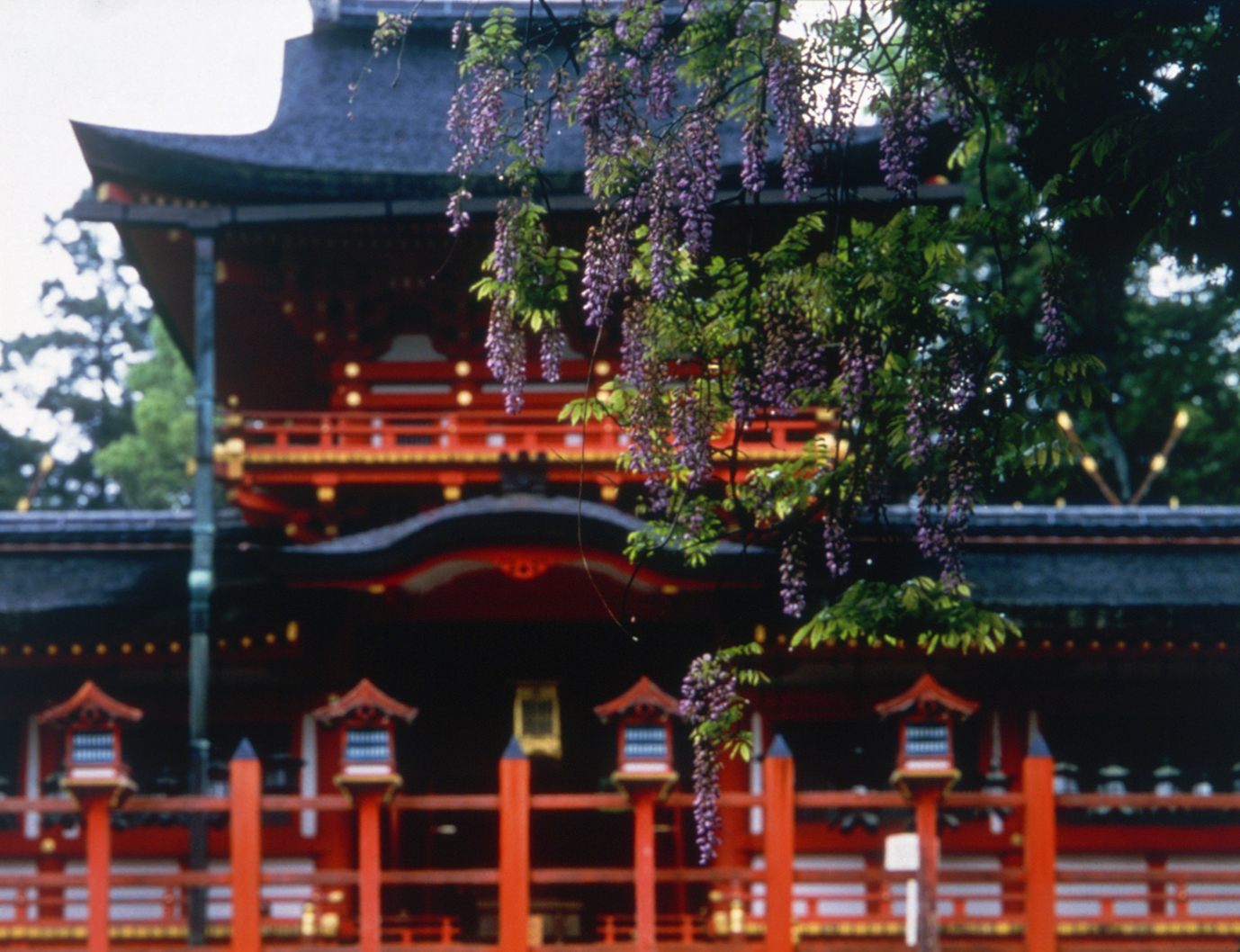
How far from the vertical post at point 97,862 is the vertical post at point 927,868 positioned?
17.5ft

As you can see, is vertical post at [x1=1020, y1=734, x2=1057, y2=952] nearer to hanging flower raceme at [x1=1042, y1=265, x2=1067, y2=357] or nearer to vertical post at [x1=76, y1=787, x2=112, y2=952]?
hanging flower raceme at [x1=1042, y1=265, x2=1067, y2=357]

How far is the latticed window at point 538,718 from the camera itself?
46.3 ft

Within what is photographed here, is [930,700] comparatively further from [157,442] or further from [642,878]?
[157,442]

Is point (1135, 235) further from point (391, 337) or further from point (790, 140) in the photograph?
point (391, 337)

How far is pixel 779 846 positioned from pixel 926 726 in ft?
4.14

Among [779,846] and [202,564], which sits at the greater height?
[202,564]

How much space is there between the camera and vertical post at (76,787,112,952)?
38.5 feet

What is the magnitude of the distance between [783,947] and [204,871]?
3928 mm

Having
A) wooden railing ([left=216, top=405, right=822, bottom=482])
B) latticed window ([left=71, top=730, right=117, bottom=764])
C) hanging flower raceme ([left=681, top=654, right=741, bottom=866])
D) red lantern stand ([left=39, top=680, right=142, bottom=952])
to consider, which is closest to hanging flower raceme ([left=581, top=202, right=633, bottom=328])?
hanging flower raceme ([left=681, top=654, right=741, bottom=866])

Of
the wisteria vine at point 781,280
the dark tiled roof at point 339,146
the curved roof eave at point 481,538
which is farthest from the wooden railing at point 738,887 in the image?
the dark tiled roof at point 339,146

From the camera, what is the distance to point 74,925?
12445mm

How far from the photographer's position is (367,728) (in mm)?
11922

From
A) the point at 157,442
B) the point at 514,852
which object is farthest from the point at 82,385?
the point at 514,852

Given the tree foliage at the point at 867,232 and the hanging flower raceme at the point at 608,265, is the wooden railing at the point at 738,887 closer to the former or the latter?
the tree foliage at the point at 867,232
